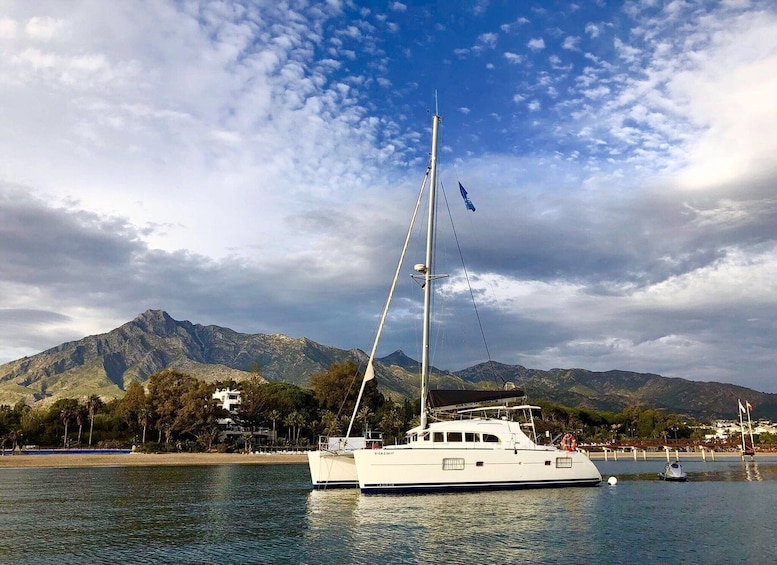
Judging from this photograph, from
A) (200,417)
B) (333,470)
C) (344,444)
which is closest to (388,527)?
(344,444)

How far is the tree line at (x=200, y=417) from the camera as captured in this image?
94.2m

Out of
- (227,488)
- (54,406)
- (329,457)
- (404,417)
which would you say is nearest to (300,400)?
(404,417)

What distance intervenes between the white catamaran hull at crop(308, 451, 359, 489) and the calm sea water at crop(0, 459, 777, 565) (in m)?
0.66

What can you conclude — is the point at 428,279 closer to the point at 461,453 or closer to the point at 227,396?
the point at 461,453

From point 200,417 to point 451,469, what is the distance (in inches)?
2802

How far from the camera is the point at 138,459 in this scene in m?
78.4

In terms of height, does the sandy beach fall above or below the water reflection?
below

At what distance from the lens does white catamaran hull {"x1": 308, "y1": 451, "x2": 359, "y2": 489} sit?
A: 3534cm

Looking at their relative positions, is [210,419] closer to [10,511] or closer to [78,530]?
[10,511]

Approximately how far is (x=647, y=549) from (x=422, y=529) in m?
7.99

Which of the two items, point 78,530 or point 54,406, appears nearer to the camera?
point 78,530

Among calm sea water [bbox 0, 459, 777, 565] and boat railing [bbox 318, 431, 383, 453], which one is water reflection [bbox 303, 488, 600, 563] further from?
boat railing [bbox 318, 431, 383, 453]

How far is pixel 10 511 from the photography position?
29.9m

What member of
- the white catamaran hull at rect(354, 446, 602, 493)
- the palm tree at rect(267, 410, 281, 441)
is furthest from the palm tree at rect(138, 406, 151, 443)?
the white catamaran hull at rect(354, 446, 602, 493)
